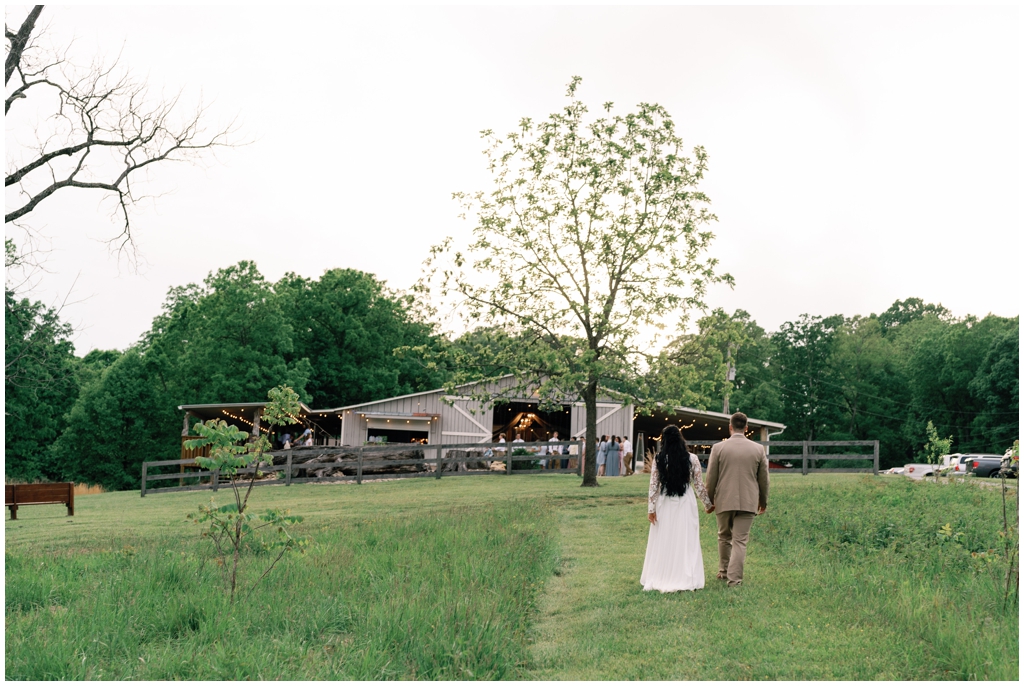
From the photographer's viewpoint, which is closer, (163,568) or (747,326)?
(163,568)

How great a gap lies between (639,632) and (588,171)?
16.8 meters

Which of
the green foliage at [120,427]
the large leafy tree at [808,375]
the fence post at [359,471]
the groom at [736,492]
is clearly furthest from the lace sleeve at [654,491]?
the large leafy tree at [808,375]

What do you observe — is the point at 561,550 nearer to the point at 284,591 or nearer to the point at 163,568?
the point at 284,591

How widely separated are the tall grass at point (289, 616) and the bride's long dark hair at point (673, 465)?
66.7 inches

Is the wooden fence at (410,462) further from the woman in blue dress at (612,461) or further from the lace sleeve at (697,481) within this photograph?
the lace sleeve at (697,481)

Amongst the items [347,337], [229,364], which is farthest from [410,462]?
[347,337]

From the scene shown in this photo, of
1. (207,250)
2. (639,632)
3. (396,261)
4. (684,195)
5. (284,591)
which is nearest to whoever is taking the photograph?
(639,632)

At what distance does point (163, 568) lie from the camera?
8.65 meters

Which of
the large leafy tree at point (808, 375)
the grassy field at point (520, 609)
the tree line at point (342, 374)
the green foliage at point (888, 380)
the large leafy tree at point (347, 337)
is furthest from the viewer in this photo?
the large leafy tree at point (808, 375)

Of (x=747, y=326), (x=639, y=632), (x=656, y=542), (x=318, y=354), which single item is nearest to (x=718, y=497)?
(x=656, y=542)

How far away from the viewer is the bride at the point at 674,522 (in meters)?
8.13

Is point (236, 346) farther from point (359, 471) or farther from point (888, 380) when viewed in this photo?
point (888, 380)

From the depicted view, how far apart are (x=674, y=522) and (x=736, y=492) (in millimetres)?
723

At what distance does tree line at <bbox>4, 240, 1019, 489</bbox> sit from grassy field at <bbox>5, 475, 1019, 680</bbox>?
1006 inches
